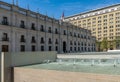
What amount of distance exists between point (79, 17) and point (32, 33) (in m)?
74.8

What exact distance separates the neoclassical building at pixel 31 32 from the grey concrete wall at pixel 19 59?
13347 mm

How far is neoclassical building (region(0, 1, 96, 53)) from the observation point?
35594mm

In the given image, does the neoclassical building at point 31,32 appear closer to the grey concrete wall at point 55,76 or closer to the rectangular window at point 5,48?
the rectangular window at point 5,48

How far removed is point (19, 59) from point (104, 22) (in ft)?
288

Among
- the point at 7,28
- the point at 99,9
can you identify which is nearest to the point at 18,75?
the point at 7,28

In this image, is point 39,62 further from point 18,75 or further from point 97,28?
point 97,28

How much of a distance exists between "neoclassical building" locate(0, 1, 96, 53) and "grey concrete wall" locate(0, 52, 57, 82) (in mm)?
13347

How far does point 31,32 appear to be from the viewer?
4247 cm

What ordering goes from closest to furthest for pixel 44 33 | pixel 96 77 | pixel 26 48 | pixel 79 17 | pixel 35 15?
1. pixel 96 77
2. pixel 26 48
3. pixel 35 15
4. pixel 44 33
5. pixel 79 17

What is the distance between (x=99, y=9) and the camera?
104688mm

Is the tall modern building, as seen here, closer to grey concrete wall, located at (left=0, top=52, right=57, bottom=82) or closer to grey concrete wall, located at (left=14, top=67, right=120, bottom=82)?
grey concrete wall, located at (left=0, top=52, right=57, bottom=82)

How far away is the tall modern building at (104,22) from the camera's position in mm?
95250

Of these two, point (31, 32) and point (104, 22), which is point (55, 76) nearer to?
point (31, 32)

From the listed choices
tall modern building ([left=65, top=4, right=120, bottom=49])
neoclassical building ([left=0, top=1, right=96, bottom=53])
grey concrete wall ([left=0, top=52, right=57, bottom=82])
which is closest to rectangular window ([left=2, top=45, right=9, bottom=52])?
neoclassical building ([left=0, top=1, right=96, bottom=53])
